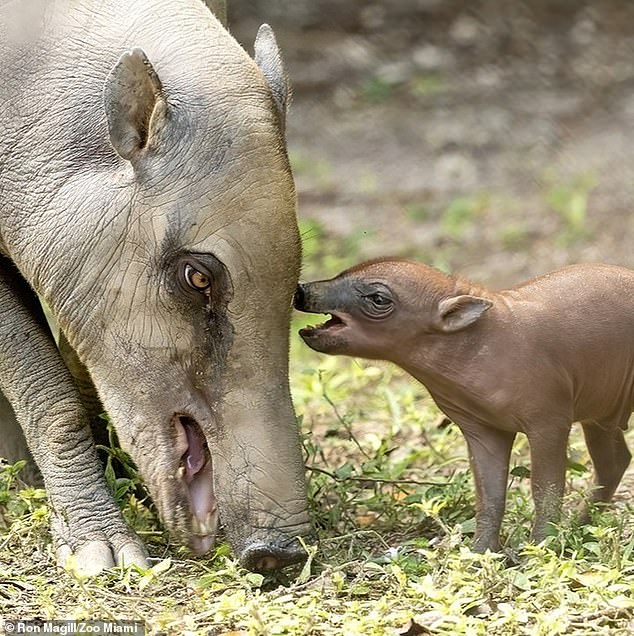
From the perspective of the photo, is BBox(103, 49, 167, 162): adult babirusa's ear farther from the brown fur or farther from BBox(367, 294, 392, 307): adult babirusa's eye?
BBox(367, 294, 392, 307): adult babirusa's eye

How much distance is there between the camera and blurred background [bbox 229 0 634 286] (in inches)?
426

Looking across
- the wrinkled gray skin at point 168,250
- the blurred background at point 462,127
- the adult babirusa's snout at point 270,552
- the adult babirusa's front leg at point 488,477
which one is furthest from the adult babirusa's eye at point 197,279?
the blurred background at point 462,127

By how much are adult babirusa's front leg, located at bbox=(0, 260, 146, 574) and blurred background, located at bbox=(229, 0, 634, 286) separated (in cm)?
470

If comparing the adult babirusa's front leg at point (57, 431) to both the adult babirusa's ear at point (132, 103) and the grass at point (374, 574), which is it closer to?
the grass at point (374, 574)

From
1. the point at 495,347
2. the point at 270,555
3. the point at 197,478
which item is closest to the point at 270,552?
the point at 270,555

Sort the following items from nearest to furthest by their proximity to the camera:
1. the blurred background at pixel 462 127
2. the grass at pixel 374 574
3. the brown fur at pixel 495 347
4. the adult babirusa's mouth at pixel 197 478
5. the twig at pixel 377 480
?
the grass at pixel 374 574 → the adult babirusa's mouth at pixel 197 478 → the brown fur at pixel 495 347 → the twig at pixel 377 480 → the blurred background at pixel 462 127

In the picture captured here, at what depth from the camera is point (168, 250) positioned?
16.3ft

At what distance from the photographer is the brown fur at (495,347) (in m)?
5.24

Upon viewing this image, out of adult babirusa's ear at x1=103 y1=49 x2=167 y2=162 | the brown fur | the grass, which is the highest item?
adult babirusa's ear at x1=103 y1=49 x2=167 y2=162

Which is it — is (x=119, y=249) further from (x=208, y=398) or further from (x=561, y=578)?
(x=561, y=578)

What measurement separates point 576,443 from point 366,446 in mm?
1017

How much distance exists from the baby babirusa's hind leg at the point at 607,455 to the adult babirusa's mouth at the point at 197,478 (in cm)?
159

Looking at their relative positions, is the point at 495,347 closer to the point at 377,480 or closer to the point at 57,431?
the point at 377,480

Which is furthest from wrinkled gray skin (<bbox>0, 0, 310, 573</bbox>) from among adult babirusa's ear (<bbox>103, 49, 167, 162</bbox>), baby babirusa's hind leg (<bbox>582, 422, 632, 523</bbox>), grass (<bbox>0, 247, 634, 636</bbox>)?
baby babirusa's hind leg (<bbox>582, 422, 632, 523</bbox>)
